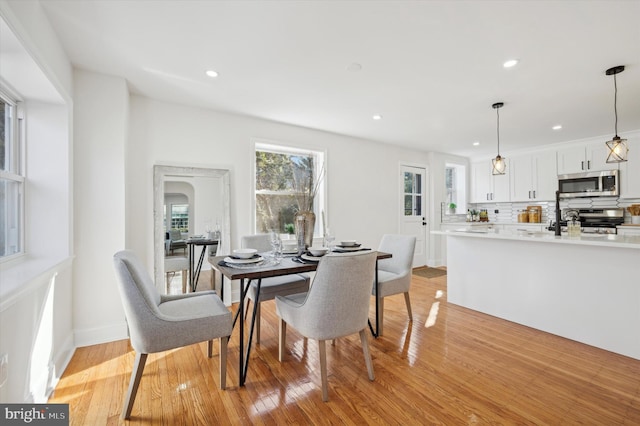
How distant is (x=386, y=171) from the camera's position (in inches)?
206

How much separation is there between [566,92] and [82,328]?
205 inches

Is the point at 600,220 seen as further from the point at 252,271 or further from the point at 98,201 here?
the point at 98,201

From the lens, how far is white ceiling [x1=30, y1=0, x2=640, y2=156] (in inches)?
71.1

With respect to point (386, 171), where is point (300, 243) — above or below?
below

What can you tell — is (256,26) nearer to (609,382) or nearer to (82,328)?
(82,328)

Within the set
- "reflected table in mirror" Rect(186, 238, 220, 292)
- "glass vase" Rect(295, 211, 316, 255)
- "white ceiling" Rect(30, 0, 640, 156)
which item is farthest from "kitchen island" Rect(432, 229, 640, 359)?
"reflected table in mirror" Rect(186, 238, 220, 292)

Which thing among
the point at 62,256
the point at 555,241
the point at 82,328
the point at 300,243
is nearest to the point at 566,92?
the point at 555,241

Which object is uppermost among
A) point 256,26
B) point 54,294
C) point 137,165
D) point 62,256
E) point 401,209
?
point 256,26

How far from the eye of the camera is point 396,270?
291 cm

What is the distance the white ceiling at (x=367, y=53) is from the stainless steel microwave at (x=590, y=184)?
1259 mm

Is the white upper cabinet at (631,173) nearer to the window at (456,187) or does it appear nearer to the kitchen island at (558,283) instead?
the window at (456,187)

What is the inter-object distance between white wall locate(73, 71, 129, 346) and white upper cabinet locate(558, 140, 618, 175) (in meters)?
6.65

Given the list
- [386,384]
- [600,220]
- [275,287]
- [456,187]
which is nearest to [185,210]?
[275,287]

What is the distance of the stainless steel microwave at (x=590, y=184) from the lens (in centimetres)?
455
